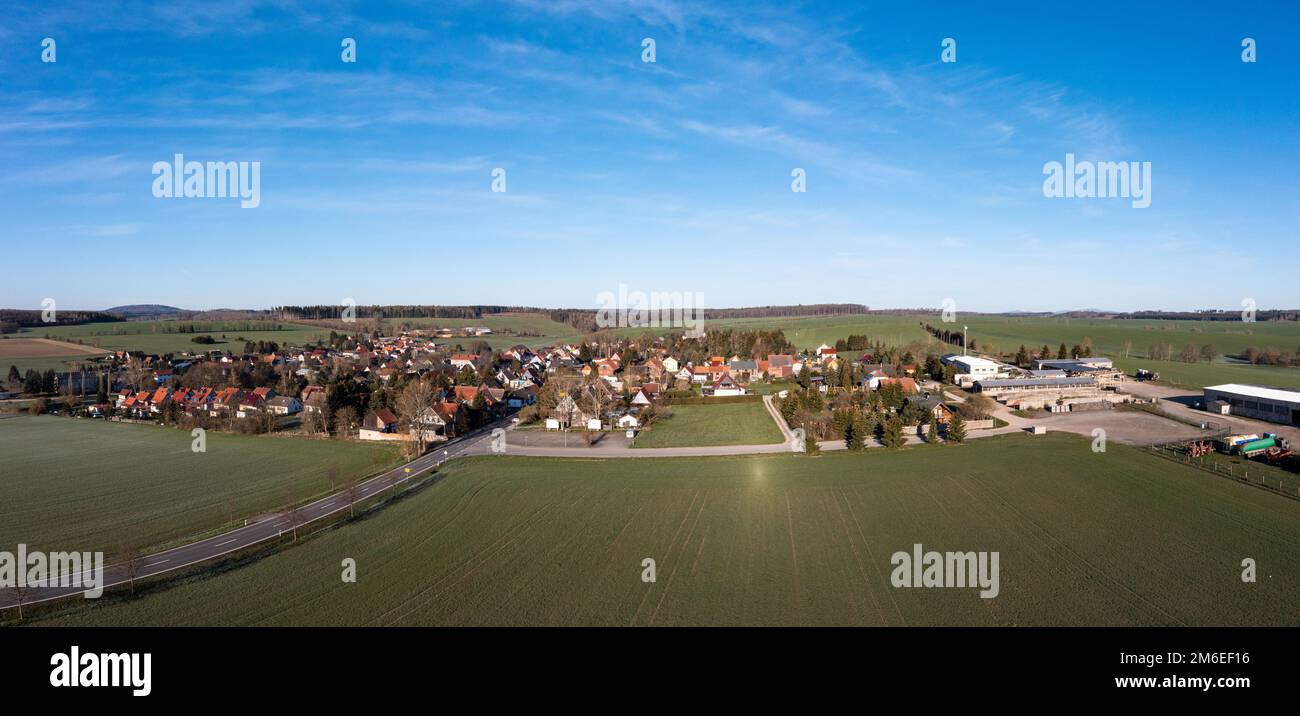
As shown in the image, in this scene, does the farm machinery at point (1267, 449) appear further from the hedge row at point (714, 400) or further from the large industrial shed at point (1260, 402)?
the hedge row at point (714, 400)

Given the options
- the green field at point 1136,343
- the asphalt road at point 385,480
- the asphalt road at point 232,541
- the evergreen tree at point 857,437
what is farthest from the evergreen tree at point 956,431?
the green field at point 1136,343

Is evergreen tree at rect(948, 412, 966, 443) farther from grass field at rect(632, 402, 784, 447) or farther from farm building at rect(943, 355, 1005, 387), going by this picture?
farm building at rect(943, 355, 1005, 387)

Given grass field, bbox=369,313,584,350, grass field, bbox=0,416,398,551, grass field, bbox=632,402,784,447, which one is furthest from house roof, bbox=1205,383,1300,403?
grass field, bbox=369,313,584,350
